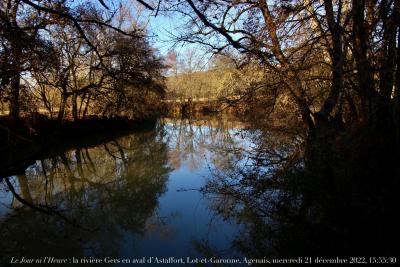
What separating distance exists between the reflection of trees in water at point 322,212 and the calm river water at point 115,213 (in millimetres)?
506

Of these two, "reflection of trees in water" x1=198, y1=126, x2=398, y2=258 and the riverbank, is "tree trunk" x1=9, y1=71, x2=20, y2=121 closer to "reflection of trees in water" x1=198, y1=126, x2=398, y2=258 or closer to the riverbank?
the riverbank

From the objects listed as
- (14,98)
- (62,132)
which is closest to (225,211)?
(14,98)

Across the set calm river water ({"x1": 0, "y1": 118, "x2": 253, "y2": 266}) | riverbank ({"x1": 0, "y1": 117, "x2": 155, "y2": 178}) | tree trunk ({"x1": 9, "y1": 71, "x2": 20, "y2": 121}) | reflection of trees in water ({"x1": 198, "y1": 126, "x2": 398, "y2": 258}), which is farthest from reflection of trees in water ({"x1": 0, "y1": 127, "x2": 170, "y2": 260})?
tree trunk ({"x1": 9, "y1": 71, "x2": 20, "y2": 121})

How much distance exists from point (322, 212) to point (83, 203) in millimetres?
5348

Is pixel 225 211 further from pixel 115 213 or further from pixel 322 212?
pixel 322 212

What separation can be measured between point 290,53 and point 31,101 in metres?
8.43

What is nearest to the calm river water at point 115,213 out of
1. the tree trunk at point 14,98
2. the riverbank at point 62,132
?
the riverbank at point 62,132

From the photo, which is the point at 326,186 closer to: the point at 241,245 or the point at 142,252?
Answer: the point at 241,245

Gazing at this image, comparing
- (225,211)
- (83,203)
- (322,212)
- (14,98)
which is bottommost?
(83,203)

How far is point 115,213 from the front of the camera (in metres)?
7.54

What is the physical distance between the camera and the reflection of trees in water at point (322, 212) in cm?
444

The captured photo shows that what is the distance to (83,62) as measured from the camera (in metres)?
20.9

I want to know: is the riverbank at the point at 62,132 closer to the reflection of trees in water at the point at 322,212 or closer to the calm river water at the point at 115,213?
the calm river water at the point at 115,213

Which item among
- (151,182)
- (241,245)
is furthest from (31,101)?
(241,245)
